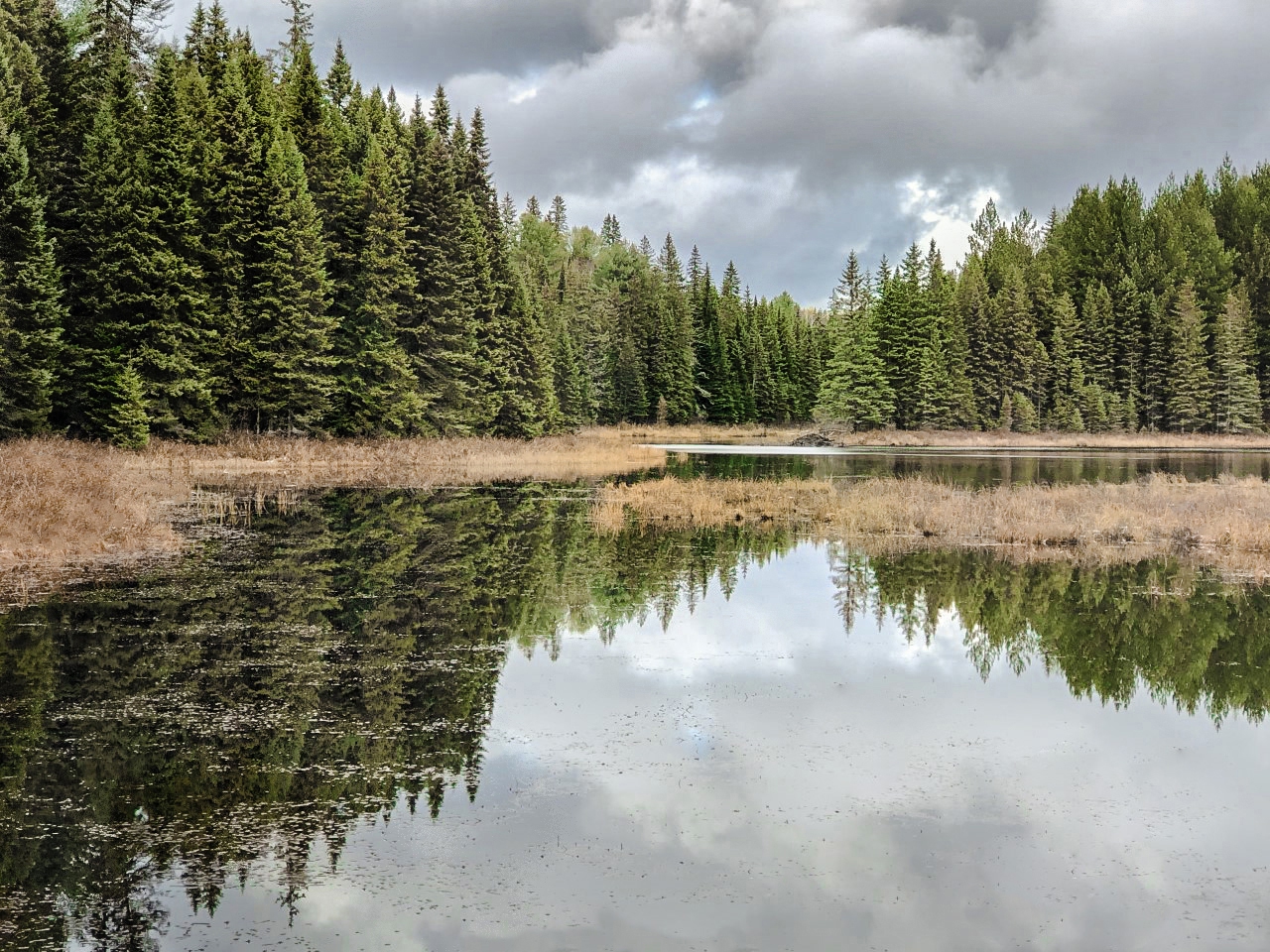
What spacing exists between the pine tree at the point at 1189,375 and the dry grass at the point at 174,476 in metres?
51.4

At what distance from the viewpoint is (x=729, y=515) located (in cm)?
2914

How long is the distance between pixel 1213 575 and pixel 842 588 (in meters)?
7.19

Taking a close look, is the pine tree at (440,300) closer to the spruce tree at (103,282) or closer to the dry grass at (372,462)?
the dry grass at (372,462)

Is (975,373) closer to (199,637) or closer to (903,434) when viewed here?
(903,434)

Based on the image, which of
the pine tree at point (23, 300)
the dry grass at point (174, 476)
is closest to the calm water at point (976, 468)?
the dry grass at point (174, 476)

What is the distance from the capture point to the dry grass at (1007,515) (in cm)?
2288

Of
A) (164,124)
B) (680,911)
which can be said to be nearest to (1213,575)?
(680,911)

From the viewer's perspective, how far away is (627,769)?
8.84 m

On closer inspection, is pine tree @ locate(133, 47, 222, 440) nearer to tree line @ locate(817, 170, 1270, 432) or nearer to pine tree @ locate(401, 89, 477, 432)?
pine tree @ locate(401, 89, 477, 432)

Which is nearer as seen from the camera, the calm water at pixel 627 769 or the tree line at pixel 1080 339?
the calm water at pixel 627 769

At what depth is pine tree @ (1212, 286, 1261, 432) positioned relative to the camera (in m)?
88.8

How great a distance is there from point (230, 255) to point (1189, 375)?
77.3 meters

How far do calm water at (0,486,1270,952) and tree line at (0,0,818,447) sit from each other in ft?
86.0

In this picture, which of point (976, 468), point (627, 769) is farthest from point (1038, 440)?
point (627, 769)
